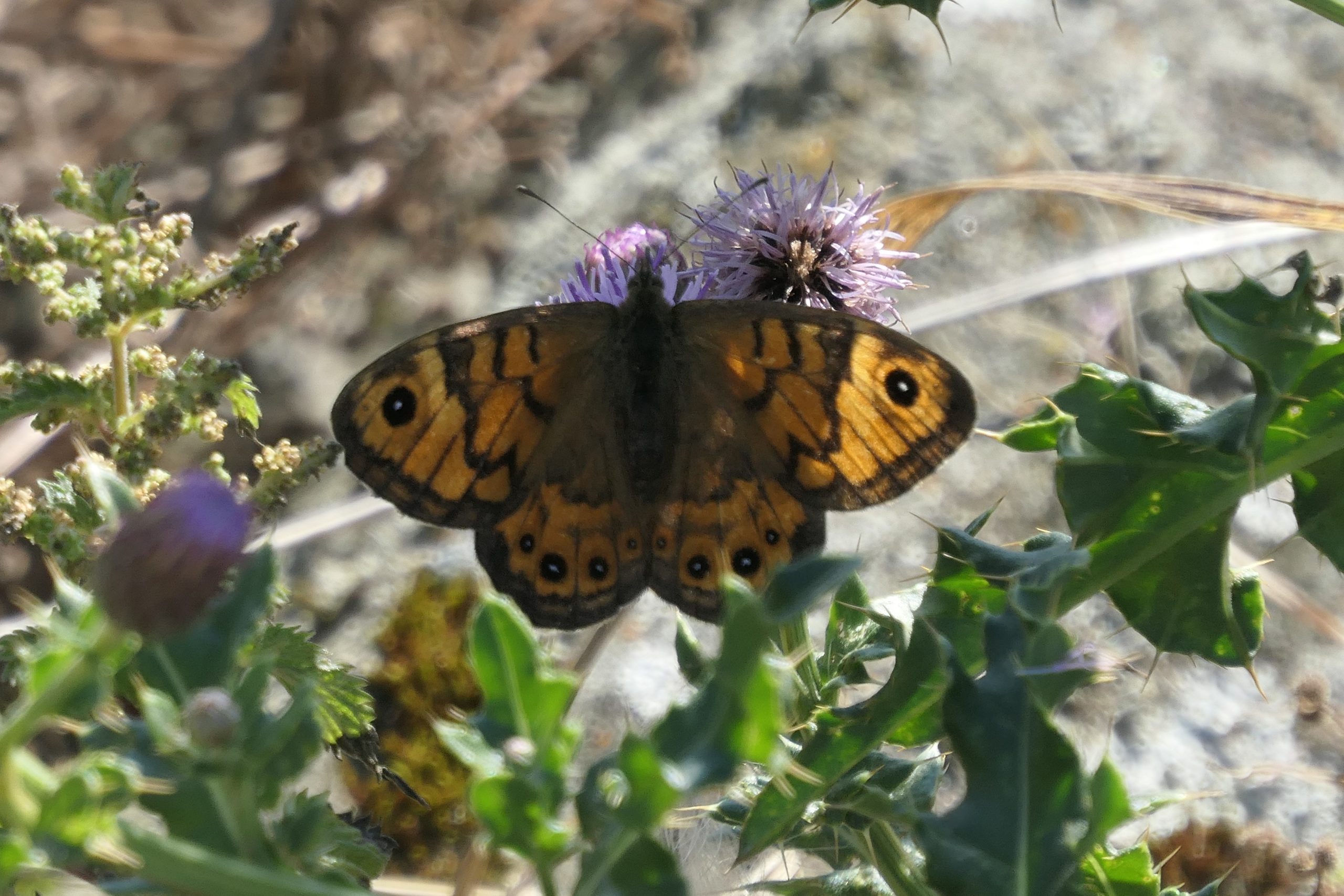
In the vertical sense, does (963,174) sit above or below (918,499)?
Result: above

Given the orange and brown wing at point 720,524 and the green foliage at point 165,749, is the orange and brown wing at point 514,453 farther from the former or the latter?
the green foliage at point 165,749

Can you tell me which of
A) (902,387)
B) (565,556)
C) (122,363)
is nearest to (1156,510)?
(902,387)

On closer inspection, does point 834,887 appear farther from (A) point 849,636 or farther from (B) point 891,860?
(A) point 849,636

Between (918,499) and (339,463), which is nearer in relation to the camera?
(918,499)

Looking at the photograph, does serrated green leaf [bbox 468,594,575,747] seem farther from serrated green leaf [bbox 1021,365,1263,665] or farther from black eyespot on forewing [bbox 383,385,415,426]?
black eyespot on forewing [bbox 383,385,415,426]

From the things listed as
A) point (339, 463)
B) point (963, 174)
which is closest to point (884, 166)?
point (963, 174)

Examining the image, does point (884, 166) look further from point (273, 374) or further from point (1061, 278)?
point (273, 374)
